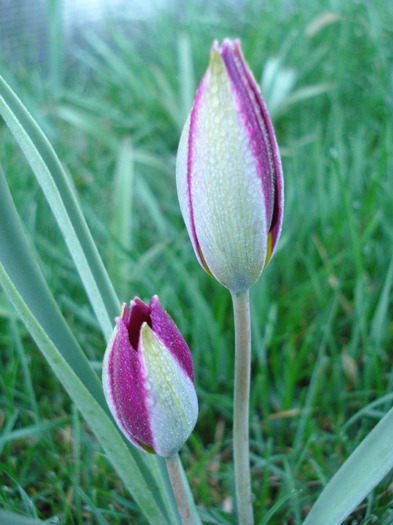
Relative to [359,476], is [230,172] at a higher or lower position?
higher

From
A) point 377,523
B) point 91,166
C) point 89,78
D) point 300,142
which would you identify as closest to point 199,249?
point 377,523

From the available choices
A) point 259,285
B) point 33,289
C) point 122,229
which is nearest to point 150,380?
point 33,289

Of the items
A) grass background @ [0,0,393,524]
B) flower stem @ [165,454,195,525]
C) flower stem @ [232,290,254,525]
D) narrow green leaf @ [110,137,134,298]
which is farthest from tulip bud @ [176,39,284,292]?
narrow green leaf @ [110,137,134,298]

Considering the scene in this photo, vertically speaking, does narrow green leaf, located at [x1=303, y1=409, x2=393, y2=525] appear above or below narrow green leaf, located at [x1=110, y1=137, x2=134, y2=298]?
below

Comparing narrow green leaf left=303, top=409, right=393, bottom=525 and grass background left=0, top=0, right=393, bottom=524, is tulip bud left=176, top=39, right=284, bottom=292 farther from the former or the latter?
grass background left=0, top=0, right=393, bottom=524

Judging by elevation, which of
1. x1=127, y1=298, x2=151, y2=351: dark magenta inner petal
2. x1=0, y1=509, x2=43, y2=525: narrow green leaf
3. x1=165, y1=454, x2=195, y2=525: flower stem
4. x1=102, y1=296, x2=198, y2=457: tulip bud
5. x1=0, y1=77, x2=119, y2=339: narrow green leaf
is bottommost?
x1=165, y1=454, x2=195, y2=525: flower stem

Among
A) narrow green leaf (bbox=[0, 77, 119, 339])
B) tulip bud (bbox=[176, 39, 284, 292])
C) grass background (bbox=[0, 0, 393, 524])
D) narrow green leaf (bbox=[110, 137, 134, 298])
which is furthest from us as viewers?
narrow green leaf (bbox=[110, 137, 134, 298])

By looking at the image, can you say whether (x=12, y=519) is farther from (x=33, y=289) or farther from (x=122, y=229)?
(x=122, y=229)
